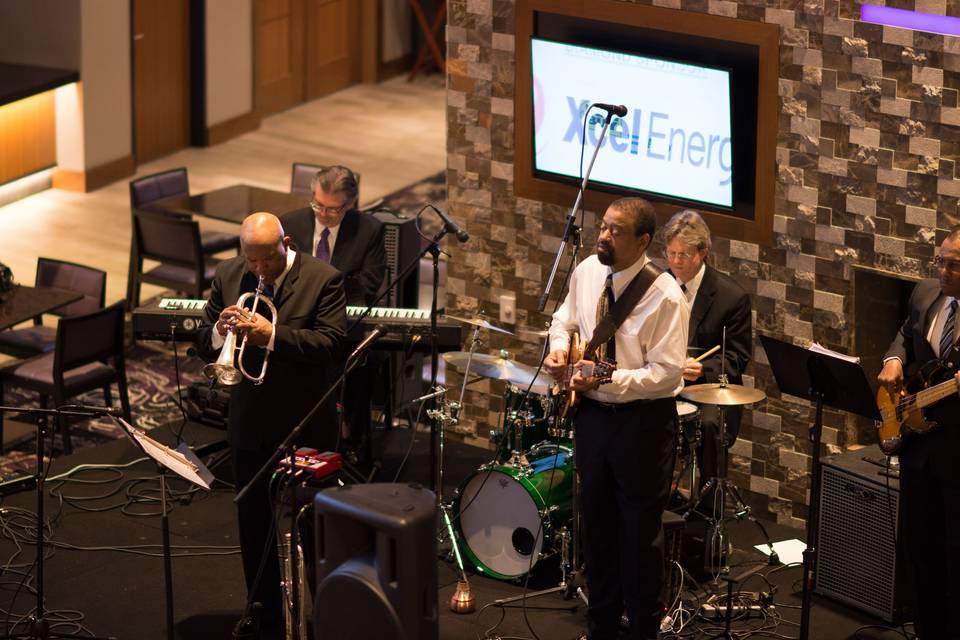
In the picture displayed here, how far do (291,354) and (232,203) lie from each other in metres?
4.72

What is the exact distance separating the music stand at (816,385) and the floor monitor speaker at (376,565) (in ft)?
5.56

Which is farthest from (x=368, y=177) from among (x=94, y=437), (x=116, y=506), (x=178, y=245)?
(x=116, y=506)

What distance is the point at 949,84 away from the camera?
638 cm

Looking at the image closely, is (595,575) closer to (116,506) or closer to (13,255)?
(116,506)

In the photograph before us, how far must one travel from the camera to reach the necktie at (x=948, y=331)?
18.1ft

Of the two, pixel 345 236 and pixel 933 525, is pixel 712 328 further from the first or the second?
pixel 345 236

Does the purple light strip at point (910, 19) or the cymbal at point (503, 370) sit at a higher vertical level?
the purple light strip at point (910, 19)

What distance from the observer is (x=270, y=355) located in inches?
226

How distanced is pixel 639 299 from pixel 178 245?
5.17 metres

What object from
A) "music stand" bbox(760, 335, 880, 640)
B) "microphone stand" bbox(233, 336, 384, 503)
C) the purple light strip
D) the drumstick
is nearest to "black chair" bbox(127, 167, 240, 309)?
the drumstick

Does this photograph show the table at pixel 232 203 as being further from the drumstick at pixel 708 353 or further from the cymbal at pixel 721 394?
the cymbal at pixel 721 394

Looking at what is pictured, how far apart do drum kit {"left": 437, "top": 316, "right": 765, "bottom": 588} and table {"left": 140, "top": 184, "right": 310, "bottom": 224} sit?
12.3 ft

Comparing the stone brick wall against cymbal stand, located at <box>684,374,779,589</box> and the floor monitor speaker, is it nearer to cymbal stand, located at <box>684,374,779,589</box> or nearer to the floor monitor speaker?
cymbal stand, located at <box>684,374,779,589</box>

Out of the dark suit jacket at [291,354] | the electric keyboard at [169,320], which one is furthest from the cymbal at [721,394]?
the electric keyboard at [169,320]
